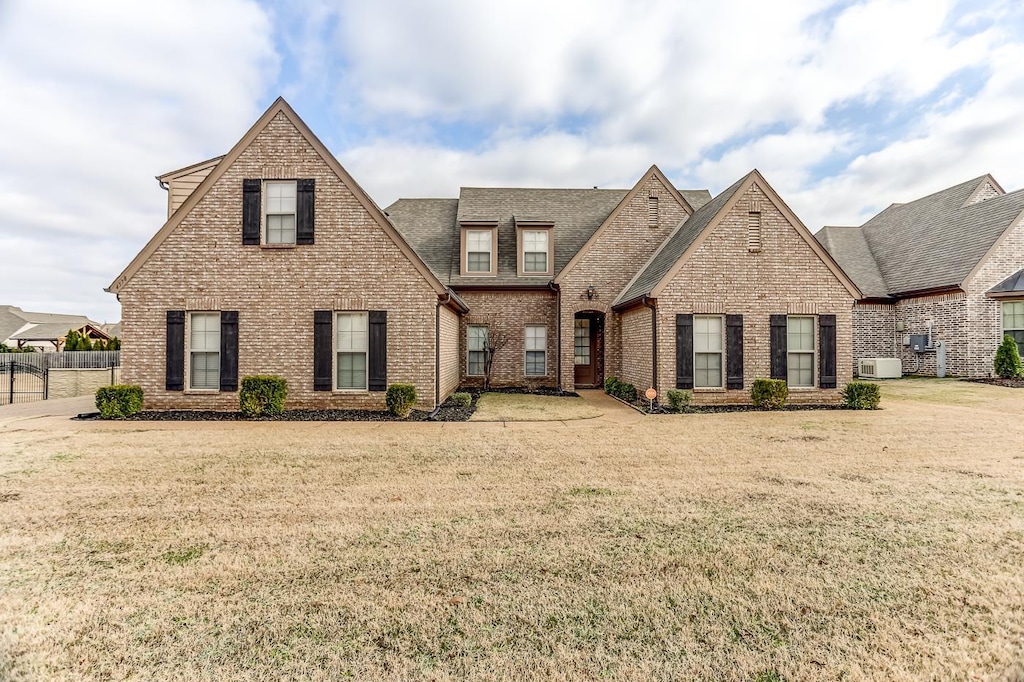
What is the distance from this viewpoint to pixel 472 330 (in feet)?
55.7

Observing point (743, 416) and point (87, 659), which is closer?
point (87, 659)

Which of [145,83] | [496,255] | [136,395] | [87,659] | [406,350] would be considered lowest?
[87,659]

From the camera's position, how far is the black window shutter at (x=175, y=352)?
11398 millimetres

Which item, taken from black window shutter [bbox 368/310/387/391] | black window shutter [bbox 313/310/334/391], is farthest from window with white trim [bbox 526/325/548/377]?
black window shutter [bbox 313/310/334/391]

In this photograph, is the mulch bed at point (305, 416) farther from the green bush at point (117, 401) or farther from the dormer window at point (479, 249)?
the dormer window at point (479, 249)

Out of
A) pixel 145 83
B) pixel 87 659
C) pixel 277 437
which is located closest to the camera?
pixel 87 659

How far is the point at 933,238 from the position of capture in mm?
20625

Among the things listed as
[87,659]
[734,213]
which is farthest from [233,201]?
[734,213]

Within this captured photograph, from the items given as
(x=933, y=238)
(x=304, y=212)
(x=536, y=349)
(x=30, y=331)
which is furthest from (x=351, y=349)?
(x=30, y=331)

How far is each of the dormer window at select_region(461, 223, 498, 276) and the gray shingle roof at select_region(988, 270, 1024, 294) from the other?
1819cm

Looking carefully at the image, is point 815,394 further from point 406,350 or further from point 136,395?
point 136,395

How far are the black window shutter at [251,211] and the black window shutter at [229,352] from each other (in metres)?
1.89

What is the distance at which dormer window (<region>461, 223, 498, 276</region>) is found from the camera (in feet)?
56.0

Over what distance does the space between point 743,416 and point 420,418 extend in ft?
24.3
